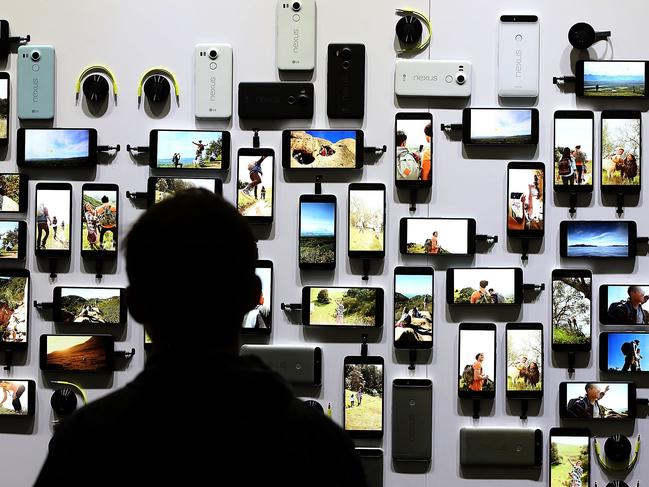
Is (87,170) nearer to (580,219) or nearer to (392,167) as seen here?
(392,167)

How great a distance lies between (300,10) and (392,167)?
2.04ft

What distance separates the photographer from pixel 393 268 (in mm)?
3104

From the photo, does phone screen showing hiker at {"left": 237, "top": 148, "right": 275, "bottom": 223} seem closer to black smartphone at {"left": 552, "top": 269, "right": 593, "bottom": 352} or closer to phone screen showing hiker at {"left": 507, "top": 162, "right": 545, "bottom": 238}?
phone screen showing hiker at {"left": 507, "top": 162, "right": 545, "bottom": 238}

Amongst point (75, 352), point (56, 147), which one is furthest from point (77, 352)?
point (56, 147)

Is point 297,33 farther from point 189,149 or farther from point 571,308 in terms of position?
point 571,308

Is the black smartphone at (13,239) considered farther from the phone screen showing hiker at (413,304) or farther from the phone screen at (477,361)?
the phone screen at (477,361)

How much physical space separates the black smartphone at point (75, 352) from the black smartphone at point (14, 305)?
0.09 meters

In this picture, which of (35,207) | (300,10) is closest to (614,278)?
(300,10)

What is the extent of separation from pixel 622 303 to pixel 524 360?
384 mm

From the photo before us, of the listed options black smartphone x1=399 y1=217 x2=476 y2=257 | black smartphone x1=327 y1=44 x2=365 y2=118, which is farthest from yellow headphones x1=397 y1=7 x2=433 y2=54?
black smartphone x1=399 y1=217 x2=476 y2=257

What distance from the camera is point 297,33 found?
3.09 meters

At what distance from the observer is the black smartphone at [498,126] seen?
121 inches

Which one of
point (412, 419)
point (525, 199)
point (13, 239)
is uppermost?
point (525, 199)

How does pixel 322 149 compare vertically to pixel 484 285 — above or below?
above
